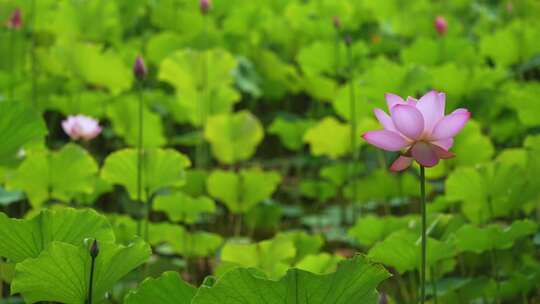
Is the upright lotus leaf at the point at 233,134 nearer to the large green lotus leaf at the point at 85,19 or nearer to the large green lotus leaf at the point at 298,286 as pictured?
the large green lotus leaf at the point at 85,19

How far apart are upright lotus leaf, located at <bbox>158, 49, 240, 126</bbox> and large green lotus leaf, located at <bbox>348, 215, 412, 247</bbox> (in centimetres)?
70

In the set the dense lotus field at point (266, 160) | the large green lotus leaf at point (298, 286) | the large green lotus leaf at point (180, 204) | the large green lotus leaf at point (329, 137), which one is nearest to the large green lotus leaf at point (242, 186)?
the dense lotus field at point (266, 160)

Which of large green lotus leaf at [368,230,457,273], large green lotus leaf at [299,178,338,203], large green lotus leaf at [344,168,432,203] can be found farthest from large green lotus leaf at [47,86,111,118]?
large green lotus leaf at [368,230,457,273]

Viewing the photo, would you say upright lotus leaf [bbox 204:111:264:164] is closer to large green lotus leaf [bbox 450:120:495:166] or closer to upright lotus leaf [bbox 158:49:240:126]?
upright lotus leaf [bbox 158:49:240:126]

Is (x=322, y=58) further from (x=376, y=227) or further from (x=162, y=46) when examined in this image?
(x=376, y=227)

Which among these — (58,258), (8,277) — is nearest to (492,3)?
(8,277)

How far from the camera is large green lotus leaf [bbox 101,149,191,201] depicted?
139 cm

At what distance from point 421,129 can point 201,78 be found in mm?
1187

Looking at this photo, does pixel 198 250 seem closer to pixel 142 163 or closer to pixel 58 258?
pixel 142 163

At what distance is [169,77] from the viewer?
2.06m

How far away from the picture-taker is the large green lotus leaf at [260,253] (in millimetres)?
1190

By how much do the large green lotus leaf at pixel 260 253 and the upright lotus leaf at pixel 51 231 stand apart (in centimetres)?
23

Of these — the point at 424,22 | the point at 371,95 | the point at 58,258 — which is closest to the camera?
the point at 58,258

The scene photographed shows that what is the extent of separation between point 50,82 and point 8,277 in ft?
2.61
